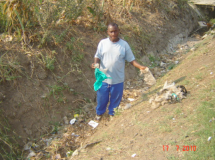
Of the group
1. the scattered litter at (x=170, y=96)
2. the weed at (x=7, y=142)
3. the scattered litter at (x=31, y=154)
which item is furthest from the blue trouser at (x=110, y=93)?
the weed at (x=7, y=142)

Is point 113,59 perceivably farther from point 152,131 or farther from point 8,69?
point 8,69

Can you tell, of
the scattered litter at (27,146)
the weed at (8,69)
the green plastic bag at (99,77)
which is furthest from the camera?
the weed at (8,69)

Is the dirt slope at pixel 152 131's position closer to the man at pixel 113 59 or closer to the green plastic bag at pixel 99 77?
the man at pixel 113 59

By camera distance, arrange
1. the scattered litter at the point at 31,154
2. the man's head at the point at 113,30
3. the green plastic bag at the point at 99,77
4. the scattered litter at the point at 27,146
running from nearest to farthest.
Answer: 1. the man's head at the point at 113,30
2. the green plastic bag at the point at 99,77
3. the scattered litter at the point at 31,154
4. the scattered litter at the point at 27,146

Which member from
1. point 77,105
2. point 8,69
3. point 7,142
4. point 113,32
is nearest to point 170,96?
point 113,32

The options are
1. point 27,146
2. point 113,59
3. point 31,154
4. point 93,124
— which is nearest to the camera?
point 113,59

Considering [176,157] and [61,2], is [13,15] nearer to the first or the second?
[61,2]

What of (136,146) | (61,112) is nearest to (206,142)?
(136,146)

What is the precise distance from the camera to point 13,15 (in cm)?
368

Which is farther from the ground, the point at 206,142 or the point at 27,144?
the point at 206,142

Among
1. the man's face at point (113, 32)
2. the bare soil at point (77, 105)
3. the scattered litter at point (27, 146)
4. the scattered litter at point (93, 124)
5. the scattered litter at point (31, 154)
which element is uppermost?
the man's face at point (113, 32)

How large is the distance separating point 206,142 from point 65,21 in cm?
362

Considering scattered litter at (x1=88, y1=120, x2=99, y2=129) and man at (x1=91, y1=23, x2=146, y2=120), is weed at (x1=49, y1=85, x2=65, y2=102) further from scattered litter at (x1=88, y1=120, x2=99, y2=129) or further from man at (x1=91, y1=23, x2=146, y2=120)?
man at (x1=91, y1=23, x2=146, y2=120)

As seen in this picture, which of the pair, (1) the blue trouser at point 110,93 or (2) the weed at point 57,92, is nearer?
(1) the blue trouser at point 110,93
